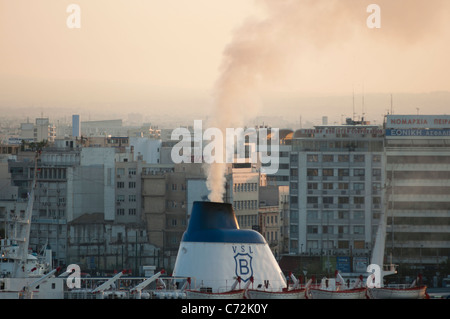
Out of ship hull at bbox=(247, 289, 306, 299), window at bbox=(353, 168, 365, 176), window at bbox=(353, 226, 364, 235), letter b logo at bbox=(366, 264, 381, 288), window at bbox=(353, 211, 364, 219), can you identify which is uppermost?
window at bbox=(353, 168, 365, 176)

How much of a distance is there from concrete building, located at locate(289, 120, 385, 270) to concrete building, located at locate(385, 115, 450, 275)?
174cm

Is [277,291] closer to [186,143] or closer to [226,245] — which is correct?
[226,245]

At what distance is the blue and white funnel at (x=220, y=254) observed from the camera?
63.9 metres

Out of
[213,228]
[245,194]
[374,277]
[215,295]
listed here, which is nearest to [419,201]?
→ [245,194]

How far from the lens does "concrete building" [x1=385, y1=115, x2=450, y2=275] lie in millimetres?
120812

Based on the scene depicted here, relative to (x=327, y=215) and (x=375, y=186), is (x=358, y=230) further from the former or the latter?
(x=375, y=186)

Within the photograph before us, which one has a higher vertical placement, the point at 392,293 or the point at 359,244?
the point at 359,244

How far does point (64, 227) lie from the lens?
13438 cm

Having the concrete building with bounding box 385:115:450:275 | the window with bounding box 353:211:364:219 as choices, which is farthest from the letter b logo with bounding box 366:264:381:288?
the window with bounding box 353:211:364:219

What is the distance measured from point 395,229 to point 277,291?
58148 mm

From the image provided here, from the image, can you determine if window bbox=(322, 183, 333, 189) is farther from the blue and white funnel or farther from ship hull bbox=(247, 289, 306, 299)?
ship hull bbox=(247, 289, 306, 299)

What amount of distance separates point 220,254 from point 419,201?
59.4m

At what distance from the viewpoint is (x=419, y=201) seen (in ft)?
401
